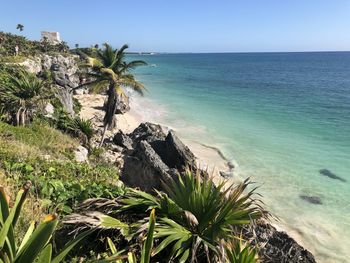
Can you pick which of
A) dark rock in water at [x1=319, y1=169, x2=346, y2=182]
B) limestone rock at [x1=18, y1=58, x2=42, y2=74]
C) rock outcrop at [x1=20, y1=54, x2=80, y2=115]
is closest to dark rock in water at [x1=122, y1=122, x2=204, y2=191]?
dark rock in water at [x1=319, y1=169, x2=346, y2=182]

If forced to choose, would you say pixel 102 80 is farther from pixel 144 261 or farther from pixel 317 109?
pixel 317 109

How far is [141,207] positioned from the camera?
518 cm

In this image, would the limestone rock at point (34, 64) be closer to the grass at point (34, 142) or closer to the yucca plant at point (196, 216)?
the grass at point (34, 142)

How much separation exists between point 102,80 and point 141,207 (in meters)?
18.3

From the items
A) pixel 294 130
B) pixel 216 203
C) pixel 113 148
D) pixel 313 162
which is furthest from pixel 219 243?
pixel 294 130

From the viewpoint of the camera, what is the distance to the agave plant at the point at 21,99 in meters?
15.2

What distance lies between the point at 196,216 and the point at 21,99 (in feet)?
42.2

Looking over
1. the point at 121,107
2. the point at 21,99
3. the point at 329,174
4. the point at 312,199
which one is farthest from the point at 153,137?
the point at 121,107

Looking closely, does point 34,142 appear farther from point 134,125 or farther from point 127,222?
point 134,125

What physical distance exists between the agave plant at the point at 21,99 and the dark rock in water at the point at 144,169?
512cm

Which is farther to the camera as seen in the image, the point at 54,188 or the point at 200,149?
the point at 200,149

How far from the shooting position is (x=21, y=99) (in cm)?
1566

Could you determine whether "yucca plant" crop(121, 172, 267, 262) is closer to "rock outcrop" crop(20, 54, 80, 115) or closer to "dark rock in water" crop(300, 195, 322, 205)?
"dark rock in water" crop(300, 195, 322, 205)

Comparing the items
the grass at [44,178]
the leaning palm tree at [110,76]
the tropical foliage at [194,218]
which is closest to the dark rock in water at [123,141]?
the leaning palm tree at [110,76]
